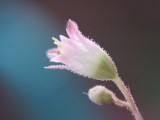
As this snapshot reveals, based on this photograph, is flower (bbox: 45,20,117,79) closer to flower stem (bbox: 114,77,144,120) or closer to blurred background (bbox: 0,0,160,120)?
flower stem (bbox: 114,77,144,120)

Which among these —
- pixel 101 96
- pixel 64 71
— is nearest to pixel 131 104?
pixel 101 96

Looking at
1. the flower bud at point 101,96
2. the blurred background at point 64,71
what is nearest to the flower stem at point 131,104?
the flower bud at point 101,96

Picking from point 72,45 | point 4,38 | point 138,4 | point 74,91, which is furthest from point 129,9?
point 72,45

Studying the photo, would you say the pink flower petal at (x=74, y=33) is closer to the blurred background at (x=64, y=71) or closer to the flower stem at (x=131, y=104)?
the flower stem at (x=131, y=104)

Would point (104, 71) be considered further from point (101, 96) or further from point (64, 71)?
point (64, 71)

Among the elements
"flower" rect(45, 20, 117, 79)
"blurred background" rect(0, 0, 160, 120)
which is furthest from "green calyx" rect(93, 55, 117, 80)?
"blurred background" rect(0, 0, 160, 120)
